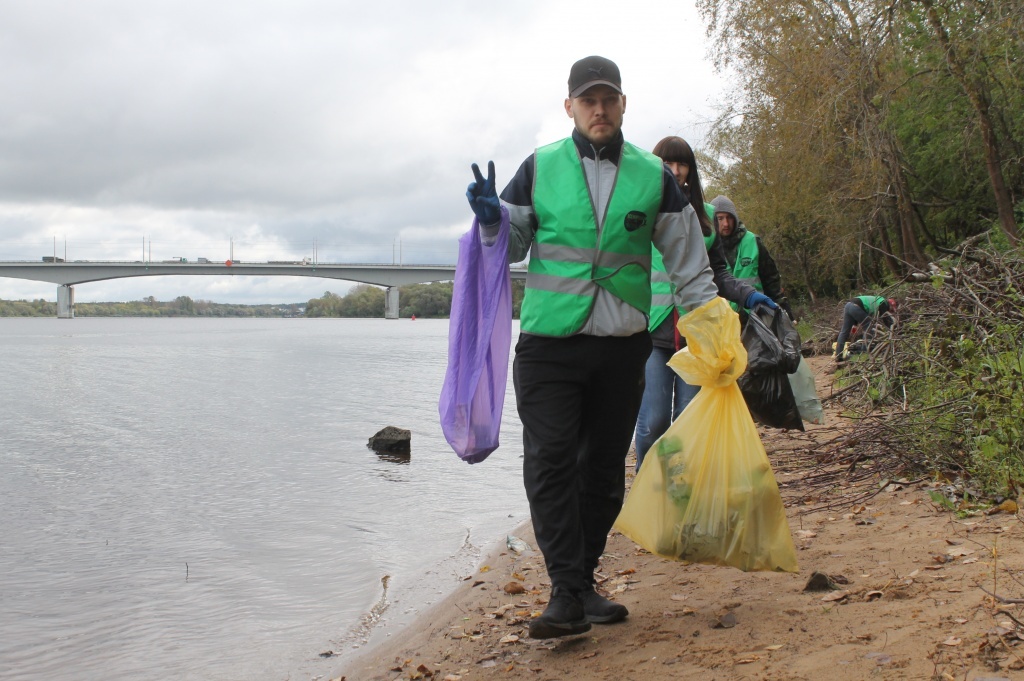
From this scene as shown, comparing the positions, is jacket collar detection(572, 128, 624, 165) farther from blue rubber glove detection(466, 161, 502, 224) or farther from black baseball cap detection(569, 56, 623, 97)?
blue rubber glove detection(466, 161, 502, 224)

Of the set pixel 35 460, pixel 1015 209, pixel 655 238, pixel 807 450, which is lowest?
pixel 35 460

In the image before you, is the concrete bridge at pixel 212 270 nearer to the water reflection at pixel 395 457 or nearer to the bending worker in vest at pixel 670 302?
the water reflection at pixel 395 457

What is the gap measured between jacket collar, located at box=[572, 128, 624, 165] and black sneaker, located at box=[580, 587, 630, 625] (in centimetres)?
169

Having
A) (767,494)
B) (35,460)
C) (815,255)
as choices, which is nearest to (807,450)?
(767,494)

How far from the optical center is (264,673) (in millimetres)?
4430

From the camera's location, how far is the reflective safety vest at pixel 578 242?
11.6 feet

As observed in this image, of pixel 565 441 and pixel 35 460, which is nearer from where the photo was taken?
pixel 565 441

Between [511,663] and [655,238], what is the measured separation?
5.62ft

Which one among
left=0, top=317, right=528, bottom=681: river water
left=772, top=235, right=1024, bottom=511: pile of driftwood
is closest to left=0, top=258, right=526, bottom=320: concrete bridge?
left=0, top=317, right=528, bottom=681: river water

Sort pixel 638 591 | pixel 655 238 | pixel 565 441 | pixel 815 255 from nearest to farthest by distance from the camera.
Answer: pixel 565 441
pixel 655 238
pixel 638 591
pixel 815 255

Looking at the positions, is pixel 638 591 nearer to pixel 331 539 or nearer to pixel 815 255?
pixel 331 539

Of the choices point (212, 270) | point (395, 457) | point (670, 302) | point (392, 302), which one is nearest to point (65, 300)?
point (212, 270)

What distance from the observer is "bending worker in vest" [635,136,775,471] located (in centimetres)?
465

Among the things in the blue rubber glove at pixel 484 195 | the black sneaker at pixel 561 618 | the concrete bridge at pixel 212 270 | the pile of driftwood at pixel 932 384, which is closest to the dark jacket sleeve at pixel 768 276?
the pile of driftwood at pixel 932 384
